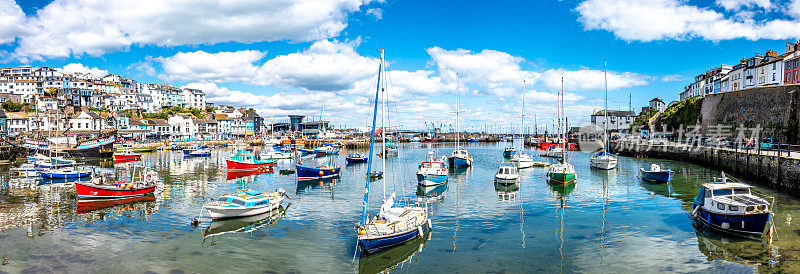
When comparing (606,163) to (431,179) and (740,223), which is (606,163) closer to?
(431,179)

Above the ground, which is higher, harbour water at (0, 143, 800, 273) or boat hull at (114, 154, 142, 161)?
boat hull at (114, 154, 142, 161)

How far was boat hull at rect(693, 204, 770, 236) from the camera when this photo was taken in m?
19.5

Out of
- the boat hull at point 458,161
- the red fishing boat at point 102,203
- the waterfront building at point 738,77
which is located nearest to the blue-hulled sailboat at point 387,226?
the red fishing boat at point 102,203

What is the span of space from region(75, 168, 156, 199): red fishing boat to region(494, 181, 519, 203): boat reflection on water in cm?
2848

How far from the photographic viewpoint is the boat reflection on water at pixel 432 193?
32406 millimetres

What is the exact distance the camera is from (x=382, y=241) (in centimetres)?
1827

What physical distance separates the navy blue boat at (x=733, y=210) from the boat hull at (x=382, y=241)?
52.3ft

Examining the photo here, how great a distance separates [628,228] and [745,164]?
2753 cm

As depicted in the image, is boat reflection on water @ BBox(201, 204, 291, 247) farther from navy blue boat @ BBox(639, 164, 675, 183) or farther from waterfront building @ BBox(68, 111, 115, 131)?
waterfront building @ BBox(68, 111, 115, 131)

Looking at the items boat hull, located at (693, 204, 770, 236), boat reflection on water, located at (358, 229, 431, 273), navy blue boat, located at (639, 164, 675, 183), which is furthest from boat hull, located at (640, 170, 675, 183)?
boat reflection on water, located at (358, 229, 431, 273)

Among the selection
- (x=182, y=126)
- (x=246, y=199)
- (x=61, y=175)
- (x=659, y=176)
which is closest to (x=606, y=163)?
(x=659, y=176)

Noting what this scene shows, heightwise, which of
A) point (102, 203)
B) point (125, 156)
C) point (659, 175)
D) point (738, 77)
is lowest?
point (102, 203)

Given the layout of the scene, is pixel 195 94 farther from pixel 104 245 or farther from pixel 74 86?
pixel 104 245

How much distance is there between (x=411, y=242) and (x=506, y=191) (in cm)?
1894
